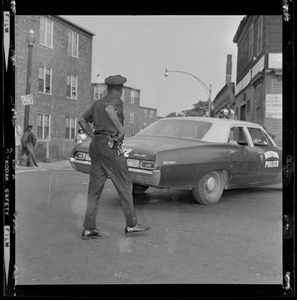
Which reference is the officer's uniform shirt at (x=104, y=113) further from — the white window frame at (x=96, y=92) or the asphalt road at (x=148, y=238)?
the asphalt road at (x=148, y=238)

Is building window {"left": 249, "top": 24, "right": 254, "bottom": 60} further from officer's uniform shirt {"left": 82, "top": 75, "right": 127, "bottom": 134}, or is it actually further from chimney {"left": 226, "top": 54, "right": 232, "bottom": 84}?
officer's uniform shirt {"left": 82, "top": 75, "right": 127, "bottom": 134}

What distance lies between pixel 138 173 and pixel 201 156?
0.34 meters

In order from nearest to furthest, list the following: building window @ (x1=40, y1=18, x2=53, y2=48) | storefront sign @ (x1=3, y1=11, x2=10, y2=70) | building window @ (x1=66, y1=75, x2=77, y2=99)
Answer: storefront sign @ (x1=3, y1=11, x2=10, y2=70) < building window @ (x1=40, y1=18, x2=53, y2=48) < building window @ (x1=66, y1=75, x2=77, y2=99)

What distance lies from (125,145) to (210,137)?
0.45 metres

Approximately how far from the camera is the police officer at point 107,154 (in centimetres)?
198

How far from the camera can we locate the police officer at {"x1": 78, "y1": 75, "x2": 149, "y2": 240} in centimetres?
198

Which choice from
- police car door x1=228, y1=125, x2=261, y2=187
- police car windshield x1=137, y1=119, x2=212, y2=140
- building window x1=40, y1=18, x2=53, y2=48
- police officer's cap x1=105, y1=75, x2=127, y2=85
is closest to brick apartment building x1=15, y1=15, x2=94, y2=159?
building window x1=40, y1=18, x2=53, y2=48

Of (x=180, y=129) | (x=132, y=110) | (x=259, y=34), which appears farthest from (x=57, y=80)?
(x=259, y=34)

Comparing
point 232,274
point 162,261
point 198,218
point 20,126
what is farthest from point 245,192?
point 20,126

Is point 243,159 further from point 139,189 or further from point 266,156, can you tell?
point 139,189

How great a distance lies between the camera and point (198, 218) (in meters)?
2.09

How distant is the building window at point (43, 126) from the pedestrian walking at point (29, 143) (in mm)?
45

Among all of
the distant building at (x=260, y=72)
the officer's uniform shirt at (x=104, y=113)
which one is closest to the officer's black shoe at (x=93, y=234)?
the officer's uniform shirt at (x=104, y=113)

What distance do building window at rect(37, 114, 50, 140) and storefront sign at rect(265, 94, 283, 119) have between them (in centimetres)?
113
